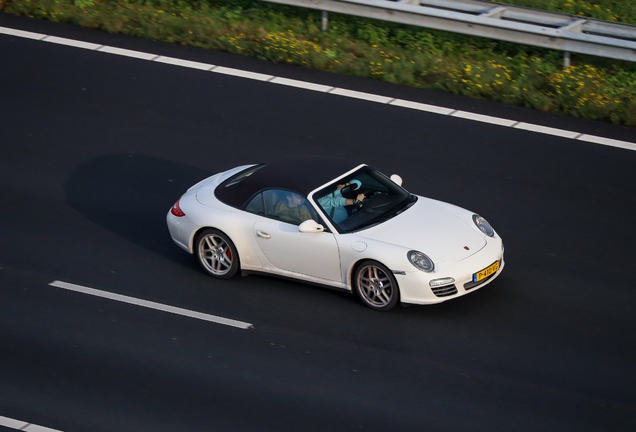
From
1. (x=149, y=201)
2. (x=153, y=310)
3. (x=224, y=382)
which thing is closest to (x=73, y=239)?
(x=149, y=201)

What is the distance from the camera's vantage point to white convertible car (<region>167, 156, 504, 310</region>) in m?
9.98

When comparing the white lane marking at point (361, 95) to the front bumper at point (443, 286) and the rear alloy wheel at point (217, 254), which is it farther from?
the front bumper at point (443, 286)

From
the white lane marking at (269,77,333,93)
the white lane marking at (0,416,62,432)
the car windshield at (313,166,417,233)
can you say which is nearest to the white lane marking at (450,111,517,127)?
the white lane marking at (269,77,333,93)

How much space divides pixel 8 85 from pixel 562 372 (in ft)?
35.2

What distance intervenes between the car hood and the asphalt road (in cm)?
69

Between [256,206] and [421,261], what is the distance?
214 cm

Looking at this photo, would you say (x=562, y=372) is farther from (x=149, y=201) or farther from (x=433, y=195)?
(x=149, y=201)

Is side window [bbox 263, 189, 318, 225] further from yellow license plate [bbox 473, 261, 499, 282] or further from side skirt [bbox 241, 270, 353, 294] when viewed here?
yellow license plate [bbox 473, 261, 499, 282]

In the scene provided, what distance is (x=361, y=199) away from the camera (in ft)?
35.2

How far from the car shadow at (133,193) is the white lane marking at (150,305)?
3.91 feet

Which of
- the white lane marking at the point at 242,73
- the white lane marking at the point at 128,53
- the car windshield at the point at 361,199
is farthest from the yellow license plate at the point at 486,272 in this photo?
the white lane marking at the point at 128,53

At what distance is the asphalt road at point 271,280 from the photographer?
8.78 m

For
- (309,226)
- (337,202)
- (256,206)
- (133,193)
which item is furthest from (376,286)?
(133,193)

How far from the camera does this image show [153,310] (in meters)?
10.5
